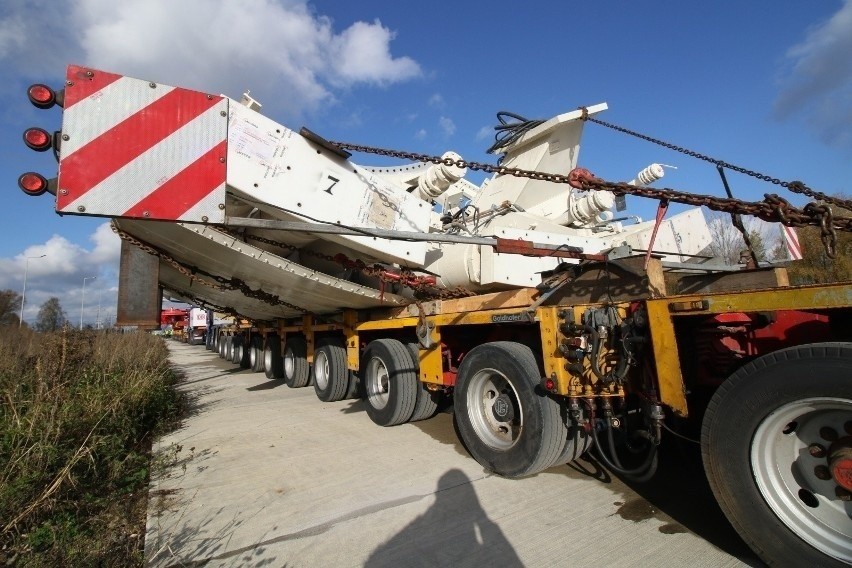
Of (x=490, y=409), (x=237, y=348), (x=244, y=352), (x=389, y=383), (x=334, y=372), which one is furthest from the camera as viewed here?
(x=237, y=348)

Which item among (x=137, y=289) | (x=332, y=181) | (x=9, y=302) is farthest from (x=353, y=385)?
(x=9, y=302)

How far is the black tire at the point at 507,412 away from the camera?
3191mm

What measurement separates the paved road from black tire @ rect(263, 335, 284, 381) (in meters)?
4.92

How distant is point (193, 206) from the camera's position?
7.84ft

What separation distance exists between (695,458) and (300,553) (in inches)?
126

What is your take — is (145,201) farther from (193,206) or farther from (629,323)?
(629,323)

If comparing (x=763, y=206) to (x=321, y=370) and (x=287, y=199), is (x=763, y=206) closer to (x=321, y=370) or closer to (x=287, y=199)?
(x=287, y=199)

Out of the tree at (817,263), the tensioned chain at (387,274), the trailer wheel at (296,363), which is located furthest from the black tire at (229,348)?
the tree at (817,263)

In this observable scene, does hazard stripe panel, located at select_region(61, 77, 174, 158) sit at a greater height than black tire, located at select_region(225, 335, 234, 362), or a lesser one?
greater

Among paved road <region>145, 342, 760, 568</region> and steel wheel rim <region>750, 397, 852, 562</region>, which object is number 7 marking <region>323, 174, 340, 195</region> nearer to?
paved road <region>145, 342, 760, 568</region>

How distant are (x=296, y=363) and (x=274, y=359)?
1.46 metres

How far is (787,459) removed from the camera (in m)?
2.09

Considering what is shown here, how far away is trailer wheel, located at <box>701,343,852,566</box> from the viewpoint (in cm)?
191

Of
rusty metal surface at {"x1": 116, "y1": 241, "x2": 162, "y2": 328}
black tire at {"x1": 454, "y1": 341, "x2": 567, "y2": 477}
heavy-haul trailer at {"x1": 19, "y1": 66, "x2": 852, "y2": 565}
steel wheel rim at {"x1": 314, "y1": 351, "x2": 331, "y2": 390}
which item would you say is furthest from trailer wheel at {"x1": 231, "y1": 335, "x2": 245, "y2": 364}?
black tire at {"x1": 454, "y1": 341, "x2": 567, "y2": 477}
